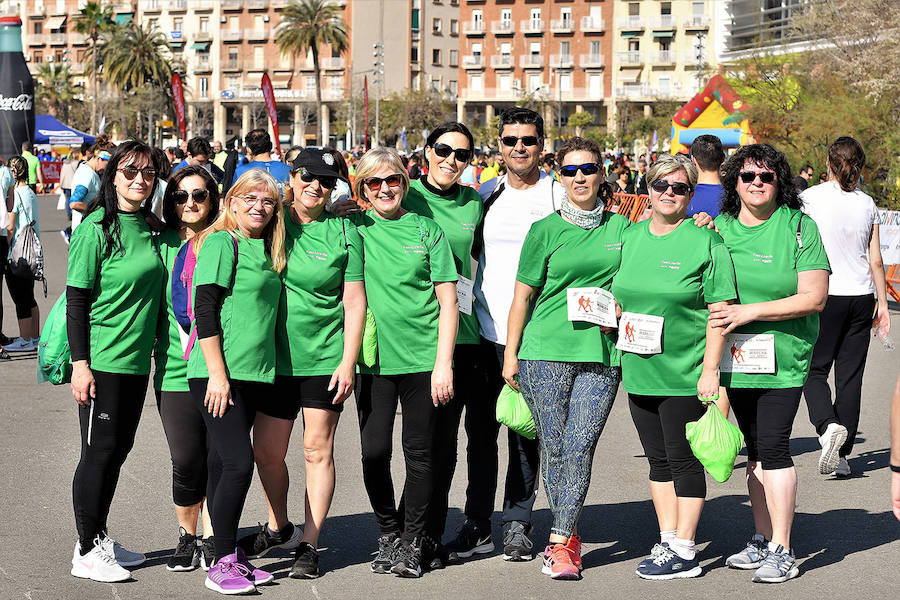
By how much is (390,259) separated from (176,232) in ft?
3.26

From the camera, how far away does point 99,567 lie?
547cm

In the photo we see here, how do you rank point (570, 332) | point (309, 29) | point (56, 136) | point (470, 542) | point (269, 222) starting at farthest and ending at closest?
point (309, 29)
point (56, 136)
point (470, 542)
point (570, 332)
point (269, 222)

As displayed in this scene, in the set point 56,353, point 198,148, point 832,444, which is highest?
point 198,148

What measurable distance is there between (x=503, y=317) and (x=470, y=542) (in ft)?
3.58

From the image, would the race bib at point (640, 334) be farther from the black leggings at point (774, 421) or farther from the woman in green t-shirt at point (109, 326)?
the woman in green t-shirt at point (109, 326)

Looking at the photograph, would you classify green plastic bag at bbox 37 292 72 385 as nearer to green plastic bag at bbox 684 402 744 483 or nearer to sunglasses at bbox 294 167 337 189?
sunglasses at bbox 294 167 337 189

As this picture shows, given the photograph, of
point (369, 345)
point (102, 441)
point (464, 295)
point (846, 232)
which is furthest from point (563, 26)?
point (102, 441)

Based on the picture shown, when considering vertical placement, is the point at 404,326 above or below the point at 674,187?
below

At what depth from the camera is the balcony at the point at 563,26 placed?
10225 cm

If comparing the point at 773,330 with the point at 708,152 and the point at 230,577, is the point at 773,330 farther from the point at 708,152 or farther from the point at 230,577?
the point at 230,577

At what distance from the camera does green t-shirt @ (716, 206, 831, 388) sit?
562 centimetres

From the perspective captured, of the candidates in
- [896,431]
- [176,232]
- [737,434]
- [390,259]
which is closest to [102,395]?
[176,232]

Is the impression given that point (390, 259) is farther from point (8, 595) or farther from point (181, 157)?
point (181, 157)

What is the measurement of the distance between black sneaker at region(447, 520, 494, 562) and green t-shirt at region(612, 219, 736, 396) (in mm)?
1081
